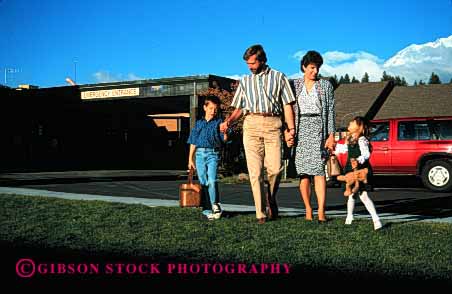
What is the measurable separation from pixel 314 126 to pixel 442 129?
724 cm

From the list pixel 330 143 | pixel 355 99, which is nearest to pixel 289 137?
pixel 330 143

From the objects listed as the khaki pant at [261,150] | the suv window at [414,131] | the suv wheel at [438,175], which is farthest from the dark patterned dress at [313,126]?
the suv window at [414,131]

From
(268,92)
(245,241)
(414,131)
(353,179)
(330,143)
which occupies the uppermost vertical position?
(268,92)

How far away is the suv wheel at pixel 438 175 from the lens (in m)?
10.9

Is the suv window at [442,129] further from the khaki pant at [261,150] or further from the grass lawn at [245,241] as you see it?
the khaki pant at [261,150]

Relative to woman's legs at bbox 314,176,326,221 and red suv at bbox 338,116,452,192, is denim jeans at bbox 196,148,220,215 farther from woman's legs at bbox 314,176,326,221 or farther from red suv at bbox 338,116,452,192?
red suv at bbox 338,116,452,192

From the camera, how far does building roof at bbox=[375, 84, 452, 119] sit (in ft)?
95.9

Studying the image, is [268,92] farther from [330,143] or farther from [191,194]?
[191,194]

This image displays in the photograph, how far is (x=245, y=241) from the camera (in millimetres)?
4219

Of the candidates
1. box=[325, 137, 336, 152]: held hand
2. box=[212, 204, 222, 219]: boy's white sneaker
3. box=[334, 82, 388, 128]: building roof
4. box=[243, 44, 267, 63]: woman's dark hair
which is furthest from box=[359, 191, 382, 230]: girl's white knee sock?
box=[334, 82, 388, 128]: building roof

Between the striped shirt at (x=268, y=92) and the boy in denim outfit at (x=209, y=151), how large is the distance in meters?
0.72

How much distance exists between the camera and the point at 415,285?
2.96 metres

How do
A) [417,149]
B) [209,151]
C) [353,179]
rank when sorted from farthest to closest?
1. [417,149]
2. [209,151]
3. [353,179]

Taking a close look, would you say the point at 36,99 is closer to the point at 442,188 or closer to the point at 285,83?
the point at 442,188
